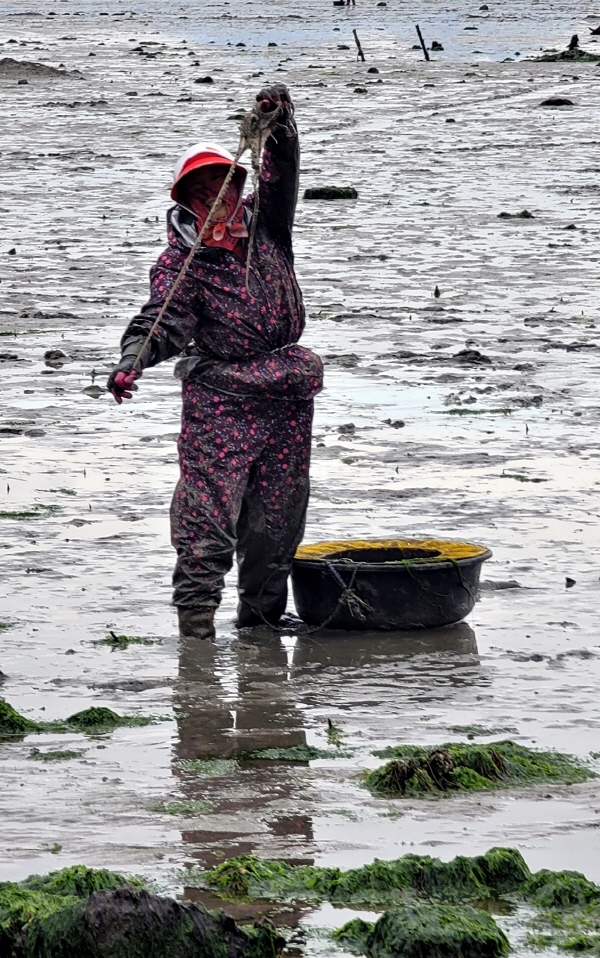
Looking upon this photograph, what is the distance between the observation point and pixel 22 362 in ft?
34.1

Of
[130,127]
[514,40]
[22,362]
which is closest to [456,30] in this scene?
[514,40]

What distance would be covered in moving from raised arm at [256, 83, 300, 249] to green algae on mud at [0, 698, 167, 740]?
67.7 inches

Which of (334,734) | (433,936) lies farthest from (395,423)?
(433,936)

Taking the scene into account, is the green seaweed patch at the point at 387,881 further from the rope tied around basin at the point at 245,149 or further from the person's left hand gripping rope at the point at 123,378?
the rope tied around basin at the point at 245,149

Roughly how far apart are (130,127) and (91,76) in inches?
459

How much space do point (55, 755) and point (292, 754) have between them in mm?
657

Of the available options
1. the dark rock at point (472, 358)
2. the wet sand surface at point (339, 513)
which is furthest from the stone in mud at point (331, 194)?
the dark rock at point (472, 358)

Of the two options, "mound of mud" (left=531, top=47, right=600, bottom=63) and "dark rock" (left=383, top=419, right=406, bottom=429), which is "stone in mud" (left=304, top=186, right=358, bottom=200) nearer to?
"dark rock" (left=383, top=419, right=406, bottom=429)

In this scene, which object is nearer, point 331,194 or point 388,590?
point 388,590

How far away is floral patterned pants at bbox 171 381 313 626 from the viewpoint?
5738 mm

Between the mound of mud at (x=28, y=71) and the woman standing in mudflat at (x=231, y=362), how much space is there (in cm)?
3116

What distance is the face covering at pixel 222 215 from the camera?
5586 millimetres

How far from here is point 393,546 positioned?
6230 mm

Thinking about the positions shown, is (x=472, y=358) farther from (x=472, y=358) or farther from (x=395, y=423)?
(x=395, y=423)
